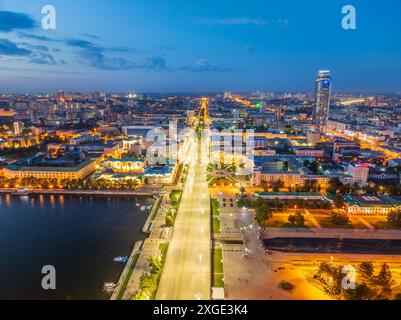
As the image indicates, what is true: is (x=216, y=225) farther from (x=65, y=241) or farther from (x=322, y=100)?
(x=322, y=100)

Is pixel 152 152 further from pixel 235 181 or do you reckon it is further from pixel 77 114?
pixel 77 114

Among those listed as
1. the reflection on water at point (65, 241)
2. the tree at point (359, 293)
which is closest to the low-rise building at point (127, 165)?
the reflection on water at point (65, 241)

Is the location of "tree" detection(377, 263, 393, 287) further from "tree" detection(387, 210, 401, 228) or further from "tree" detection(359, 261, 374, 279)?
"tree" detection(387, 210, 401, 228)

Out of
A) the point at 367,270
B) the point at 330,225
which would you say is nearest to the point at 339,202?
the point at 330,225

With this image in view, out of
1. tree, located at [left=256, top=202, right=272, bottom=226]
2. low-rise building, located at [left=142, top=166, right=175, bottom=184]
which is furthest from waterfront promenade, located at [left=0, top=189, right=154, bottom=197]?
tree, located at [left=256, top=202, right=272, bottom=226]

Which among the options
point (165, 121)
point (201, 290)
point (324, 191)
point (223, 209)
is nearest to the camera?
point (201, 290)

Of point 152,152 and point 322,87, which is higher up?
point 322,87
